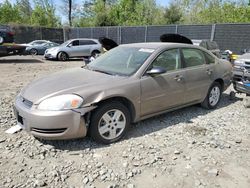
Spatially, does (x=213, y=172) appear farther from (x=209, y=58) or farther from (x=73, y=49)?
(x=73, y=49)

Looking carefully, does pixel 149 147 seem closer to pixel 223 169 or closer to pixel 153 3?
pixel 223 169

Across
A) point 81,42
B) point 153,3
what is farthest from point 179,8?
point 81,42

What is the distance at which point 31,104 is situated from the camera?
319 cm

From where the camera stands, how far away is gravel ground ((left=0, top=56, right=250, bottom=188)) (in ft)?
9.09

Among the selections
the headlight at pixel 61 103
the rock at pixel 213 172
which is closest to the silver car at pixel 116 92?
the headlight at pixel 61 103

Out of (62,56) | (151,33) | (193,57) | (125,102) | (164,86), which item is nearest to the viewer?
(125,102)

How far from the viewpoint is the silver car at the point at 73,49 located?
14.4 meters

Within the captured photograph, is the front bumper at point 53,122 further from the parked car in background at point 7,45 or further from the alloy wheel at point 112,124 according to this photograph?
the parked car in background at point 7,45

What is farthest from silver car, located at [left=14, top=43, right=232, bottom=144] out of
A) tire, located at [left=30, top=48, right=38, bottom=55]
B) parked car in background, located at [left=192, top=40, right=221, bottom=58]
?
tire, located at [left=30, top=48, right=38, bottom=55]

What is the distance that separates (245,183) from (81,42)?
13.4 meters

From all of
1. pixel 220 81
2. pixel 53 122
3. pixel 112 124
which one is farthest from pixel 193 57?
pixel 53 122

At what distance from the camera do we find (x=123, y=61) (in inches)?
161

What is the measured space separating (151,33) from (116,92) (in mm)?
15551

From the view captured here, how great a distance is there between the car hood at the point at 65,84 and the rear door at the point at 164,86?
0.55 meters
